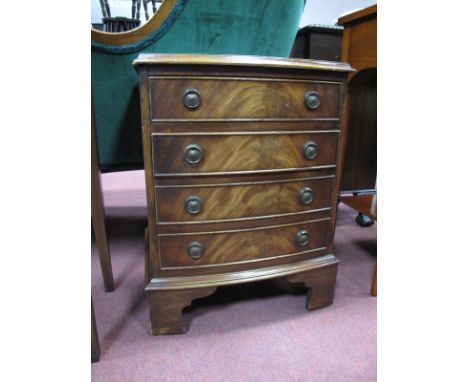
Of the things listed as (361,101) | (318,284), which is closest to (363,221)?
(361,101)

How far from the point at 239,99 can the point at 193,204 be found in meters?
0.32

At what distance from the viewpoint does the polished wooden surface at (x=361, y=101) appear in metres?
1.28

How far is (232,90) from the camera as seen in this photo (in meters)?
0.83

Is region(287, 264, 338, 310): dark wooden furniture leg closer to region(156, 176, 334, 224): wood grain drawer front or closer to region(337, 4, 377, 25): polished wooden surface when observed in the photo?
region(156, 176, 334, 224): wood grain drawer front

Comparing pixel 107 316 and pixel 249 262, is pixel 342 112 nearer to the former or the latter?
pixel 249 262

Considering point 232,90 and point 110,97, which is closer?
point 232,90

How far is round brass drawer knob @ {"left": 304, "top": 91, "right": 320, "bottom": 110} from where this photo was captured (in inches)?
35.5

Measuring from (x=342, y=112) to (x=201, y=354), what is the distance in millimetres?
849

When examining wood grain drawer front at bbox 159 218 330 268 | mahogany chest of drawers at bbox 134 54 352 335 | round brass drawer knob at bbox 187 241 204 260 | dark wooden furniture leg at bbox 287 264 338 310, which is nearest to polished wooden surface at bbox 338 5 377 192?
mahogany chest of drawers at bbox 134 54 352 335

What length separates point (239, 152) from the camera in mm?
880

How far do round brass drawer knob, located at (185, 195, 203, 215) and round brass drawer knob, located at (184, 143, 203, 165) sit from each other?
4.0 inches

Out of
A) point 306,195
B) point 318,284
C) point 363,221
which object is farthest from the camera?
point 363,221

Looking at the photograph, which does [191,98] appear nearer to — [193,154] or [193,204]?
[193,154]
